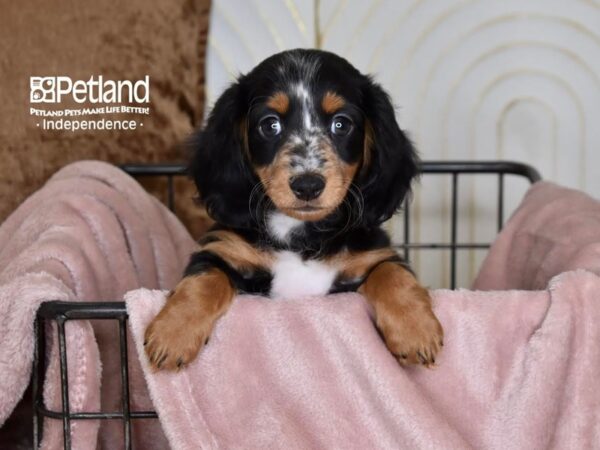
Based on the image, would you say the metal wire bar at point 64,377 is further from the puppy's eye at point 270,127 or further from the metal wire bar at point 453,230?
the metal wire bar at point 453,230

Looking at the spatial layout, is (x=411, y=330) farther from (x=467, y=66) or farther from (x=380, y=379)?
(x=467, y=66)

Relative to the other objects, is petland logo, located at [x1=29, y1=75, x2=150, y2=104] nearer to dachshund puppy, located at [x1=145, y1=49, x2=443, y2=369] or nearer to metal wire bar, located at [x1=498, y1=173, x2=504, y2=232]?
dachshund puppy, located at [x1=145, y1=49, x2=443, y2=369]

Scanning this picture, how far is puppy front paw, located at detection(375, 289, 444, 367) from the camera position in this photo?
133cm

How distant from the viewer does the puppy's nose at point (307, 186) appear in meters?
1.47

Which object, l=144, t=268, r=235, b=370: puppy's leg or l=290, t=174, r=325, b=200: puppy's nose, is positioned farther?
Result: l=290, t=174, r=325, b=200: puppy's nose

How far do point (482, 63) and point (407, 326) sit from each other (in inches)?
56.0

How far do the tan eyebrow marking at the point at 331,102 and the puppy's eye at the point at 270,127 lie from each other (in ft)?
0.28

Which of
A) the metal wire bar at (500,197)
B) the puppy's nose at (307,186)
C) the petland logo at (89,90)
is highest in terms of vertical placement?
the petland logo at (89,90)

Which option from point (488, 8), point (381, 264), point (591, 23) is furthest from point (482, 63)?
point (381, 264)

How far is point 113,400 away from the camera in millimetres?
1638

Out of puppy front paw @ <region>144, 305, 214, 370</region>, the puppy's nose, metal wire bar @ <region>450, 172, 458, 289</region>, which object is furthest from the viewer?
metal wire bar @ <region>450, 172, 458, 289</region>

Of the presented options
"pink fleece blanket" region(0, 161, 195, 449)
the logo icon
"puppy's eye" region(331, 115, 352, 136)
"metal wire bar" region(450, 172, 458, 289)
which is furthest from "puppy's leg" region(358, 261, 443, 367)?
the logo icon

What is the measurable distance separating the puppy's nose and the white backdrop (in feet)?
3.71

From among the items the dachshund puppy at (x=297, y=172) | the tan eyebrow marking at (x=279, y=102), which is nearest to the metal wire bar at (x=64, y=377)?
the dachshund puppy at (x=297, y=172)
